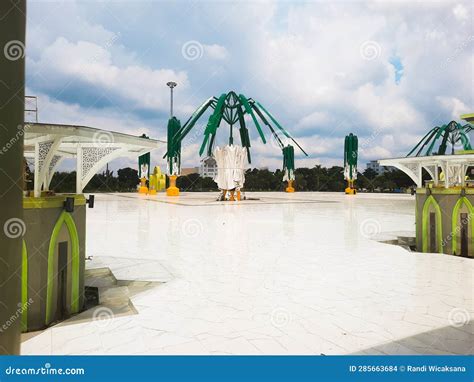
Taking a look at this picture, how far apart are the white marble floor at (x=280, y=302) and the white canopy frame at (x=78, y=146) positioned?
1.74m

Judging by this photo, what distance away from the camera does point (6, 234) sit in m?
1.57

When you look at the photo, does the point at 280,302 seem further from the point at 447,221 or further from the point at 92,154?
the point at 447,221

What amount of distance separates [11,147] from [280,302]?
3364 mm

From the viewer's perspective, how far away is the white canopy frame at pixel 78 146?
371 cm

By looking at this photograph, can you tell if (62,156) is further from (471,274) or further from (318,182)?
(318,182)

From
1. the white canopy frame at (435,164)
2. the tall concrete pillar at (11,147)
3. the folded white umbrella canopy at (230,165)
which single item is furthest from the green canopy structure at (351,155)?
the tall concrete pillar at (11,147)

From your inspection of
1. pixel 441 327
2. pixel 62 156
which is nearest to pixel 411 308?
pixel 441 327

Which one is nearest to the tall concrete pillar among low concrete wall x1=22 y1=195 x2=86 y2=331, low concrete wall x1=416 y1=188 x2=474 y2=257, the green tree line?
low concrete wall x1=22 y1=195 x2=86 y2=331

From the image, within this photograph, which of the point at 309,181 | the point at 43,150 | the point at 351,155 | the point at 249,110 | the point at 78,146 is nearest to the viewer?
the point at 43,150

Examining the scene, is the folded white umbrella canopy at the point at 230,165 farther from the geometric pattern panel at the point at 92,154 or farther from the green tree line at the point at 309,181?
the green tree line at the point at 309,181

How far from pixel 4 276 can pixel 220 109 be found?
22004mm

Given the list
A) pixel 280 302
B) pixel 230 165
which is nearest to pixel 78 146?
pixel 280 302

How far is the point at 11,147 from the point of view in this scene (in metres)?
1.61

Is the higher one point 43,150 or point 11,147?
point 43,150
